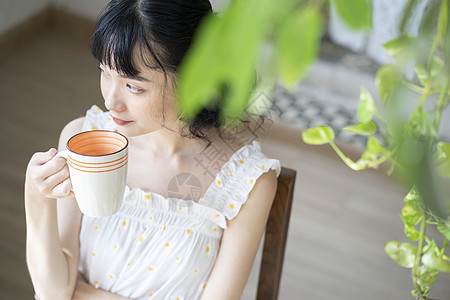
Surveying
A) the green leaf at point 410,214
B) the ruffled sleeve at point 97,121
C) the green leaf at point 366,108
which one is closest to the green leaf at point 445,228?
the green leaf at point 410,214

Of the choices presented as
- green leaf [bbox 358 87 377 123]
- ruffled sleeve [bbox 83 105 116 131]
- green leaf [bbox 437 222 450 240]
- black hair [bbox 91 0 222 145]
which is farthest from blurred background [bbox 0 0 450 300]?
green leaf [bbox 437 222 450 240]

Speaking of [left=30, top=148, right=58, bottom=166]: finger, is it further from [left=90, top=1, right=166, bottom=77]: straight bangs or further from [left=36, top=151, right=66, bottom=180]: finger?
[left=90, top=1, right=166, bottom=77]: straight bangs

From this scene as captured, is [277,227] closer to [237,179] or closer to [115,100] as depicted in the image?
[237,179]

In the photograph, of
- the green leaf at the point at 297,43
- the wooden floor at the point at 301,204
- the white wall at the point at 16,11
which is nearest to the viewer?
the green leaf at the point at 297,43

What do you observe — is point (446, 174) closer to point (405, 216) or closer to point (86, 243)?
point (405, 216)

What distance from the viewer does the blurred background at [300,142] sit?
2.49 meters

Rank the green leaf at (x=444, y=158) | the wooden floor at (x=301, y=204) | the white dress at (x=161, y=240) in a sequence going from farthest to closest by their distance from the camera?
the wooden floor at (x=301, y=204)
the white dress at (x=161, y=240)
the green leaf at (x=444, y=158)

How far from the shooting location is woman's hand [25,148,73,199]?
A: 0.99 m

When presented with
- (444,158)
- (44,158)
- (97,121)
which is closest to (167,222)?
(97,121)

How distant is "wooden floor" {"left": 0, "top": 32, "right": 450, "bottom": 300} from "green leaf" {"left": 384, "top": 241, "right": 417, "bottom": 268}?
106cm

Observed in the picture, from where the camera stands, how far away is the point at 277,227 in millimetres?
1284

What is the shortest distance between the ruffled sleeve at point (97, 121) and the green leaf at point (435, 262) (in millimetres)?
695

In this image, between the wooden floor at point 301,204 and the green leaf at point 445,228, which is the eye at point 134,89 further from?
the wooden floor at point 301,204

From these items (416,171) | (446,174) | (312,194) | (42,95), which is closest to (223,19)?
(416,171)
